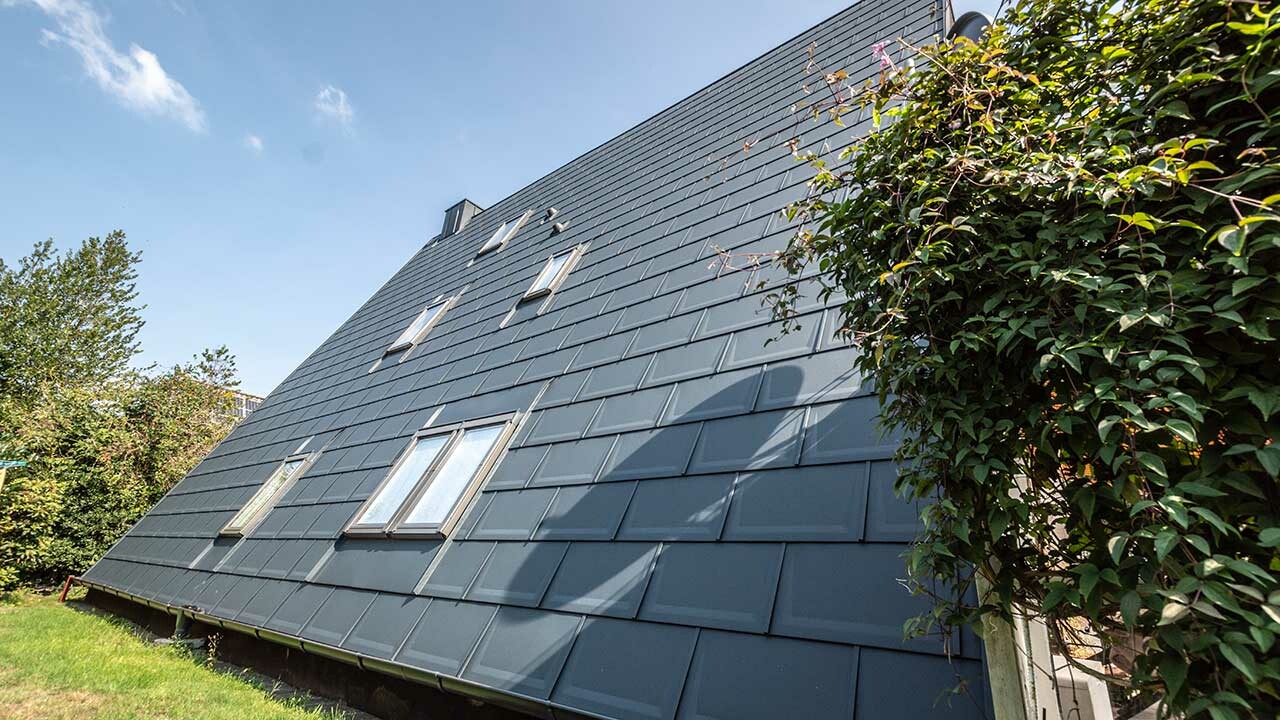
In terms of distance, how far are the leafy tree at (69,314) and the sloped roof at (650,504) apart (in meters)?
20.9

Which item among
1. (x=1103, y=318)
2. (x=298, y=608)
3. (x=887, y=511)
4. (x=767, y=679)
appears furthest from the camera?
(x=298, y=608)

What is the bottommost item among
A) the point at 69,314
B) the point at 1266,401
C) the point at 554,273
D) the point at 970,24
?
the point at 1266,401

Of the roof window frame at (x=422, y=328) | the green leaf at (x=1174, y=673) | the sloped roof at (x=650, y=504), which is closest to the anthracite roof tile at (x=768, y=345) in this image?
the sloped roof at (x=650, y=504)

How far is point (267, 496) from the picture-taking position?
591 centimetres

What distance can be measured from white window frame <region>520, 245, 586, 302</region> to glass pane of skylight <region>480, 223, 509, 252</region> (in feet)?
8.48

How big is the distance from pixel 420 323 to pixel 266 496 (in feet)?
9.50

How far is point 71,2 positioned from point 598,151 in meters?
17.8

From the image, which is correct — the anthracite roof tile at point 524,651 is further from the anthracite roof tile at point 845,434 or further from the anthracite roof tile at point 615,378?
the anthracite roof tile at point 615,378

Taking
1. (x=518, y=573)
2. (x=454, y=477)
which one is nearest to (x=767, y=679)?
(x=518, y=573)

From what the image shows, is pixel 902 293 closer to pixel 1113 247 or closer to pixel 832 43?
pixel 1113 247

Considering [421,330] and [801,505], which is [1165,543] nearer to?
[801,505]

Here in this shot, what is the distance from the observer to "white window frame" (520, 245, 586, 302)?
5.44 metres

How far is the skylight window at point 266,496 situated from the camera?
555 cm

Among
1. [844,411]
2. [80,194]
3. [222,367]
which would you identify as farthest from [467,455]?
[80,194]
